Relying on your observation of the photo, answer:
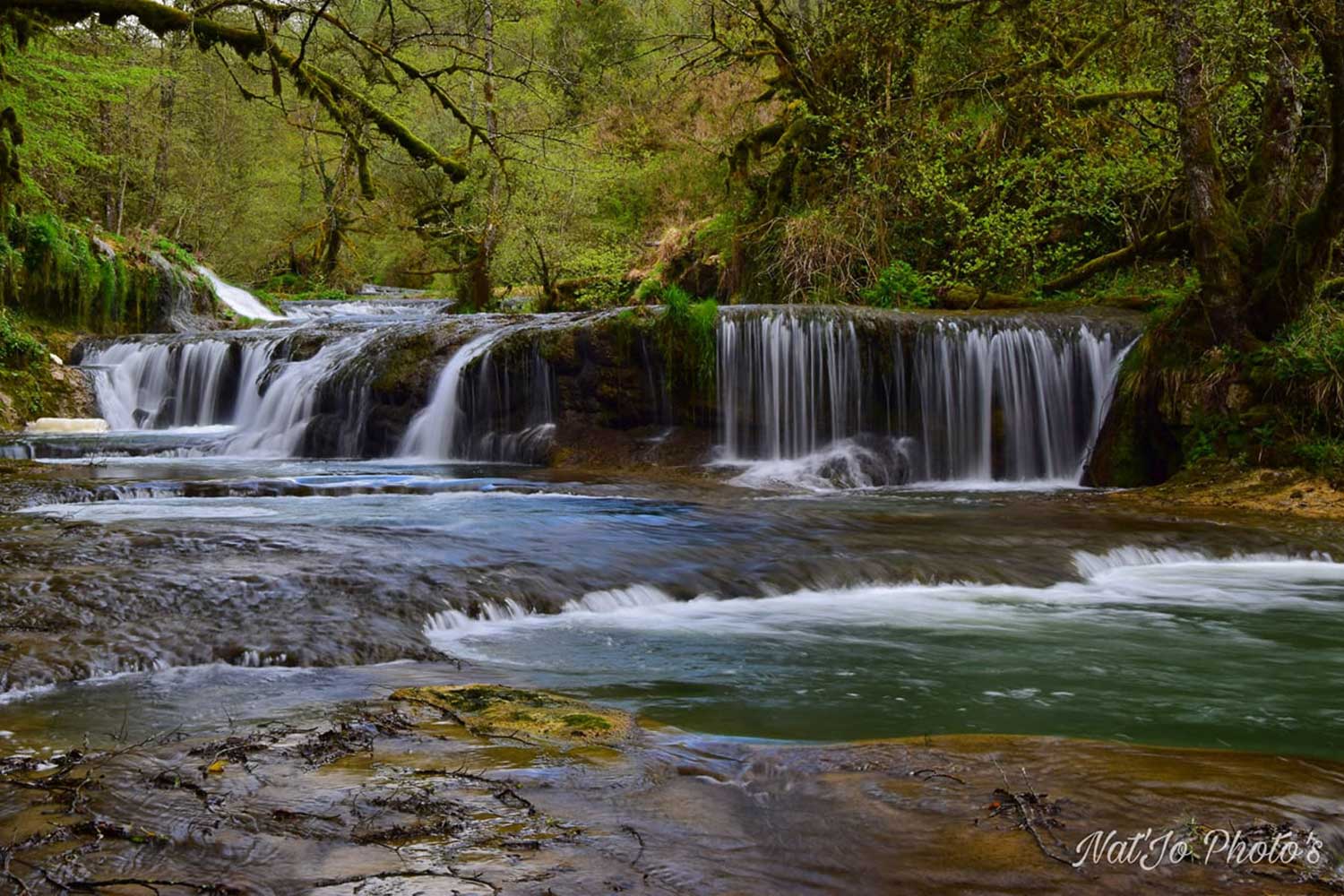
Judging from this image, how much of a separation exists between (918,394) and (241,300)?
1581 centimetres

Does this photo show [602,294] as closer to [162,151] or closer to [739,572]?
[162,151]

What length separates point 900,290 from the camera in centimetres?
1552

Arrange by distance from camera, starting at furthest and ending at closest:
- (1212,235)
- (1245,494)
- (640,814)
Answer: (1212,235) → (1245,494) → (640,814)

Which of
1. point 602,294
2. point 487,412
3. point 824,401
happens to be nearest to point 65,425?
point 487,412

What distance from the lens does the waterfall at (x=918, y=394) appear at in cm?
1273

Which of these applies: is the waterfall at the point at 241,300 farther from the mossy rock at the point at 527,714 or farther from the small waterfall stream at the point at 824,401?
the mossy rock at the point at 527,714

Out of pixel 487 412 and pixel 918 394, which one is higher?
pixel 918 394

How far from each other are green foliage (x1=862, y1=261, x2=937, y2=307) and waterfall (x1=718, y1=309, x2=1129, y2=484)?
2.28 meters

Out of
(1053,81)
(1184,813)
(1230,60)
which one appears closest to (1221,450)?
(1230,60)

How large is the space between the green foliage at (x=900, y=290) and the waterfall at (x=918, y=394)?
2276mm

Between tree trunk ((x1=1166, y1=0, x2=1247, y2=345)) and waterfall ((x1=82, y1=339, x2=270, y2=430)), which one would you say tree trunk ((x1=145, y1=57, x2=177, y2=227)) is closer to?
waterfall ((x1=82, y1=339, x2=270, y2=430))

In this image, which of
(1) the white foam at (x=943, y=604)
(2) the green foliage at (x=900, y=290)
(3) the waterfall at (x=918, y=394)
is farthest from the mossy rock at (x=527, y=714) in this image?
(2) the green foliage at (x=900, y=290)

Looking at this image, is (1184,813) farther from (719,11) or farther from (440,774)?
(719,11)

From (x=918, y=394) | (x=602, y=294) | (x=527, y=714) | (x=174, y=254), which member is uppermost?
(x=174, y=254)
